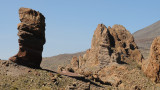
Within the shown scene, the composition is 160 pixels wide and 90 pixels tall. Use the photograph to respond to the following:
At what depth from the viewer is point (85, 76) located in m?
54.5

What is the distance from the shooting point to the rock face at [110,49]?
6350 centimetres

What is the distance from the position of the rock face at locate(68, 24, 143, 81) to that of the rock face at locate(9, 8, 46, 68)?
18830mm

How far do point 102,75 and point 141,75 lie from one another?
10022mm

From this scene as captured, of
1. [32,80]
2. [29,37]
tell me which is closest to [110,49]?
[29,37]

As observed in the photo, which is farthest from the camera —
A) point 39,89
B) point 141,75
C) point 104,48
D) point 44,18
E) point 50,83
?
point 104,48

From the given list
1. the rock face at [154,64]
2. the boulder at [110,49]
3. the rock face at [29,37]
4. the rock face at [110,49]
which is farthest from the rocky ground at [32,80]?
the rock face at [110,49]

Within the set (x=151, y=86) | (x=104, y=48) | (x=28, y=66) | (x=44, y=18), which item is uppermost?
(x=44, y=18)

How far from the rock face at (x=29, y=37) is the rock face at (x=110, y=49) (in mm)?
18830

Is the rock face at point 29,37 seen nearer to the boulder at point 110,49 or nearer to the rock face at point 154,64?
the boulder at point 110,49

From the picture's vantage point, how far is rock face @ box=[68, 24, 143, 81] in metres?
63.5

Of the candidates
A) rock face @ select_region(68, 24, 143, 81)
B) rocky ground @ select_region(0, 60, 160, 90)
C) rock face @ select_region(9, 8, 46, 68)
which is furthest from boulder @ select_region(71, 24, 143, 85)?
rock face @ select_region(9, 8, 46, 68)

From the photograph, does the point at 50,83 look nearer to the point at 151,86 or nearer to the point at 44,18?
the point at 44,18

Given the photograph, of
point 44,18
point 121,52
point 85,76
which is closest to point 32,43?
point 44,18

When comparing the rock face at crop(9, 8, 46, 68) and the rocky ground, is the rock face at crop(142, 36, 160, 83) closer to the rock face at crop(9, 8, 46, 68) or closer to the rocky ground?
the rocky ground
